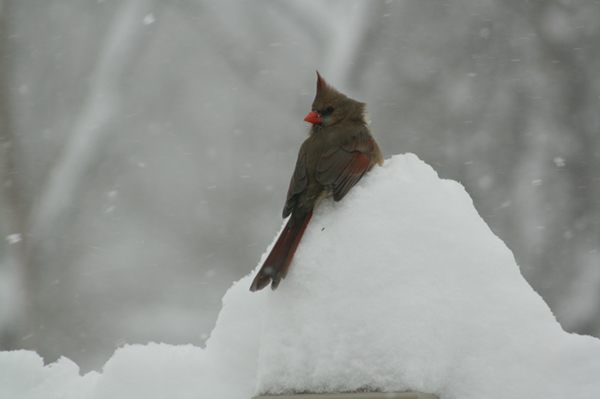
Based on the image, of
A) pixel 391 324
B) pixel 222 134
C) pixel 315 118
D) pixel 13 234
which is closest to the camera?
pixel 391 324

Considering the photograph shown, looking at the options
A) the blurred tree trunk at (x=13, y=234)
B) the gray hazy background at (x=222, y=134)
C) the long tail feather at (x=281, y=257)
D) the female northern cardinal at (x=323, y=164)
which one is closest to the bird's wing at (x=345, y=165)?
the female northern cardinal at (x=323, y=164)

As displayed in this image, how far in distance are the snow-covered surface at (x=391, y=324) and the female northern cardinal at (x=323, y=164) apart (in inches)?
1.5

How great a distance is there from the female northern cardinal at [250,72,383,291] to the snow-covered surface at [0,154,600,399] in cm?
4

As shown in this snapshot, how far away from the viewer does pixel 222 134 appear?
5.71m

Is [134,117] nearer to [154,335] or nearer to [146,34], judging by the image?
[146,34]

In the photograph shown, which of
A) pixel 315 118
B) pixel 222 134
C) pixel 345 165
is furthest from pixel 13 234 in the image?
pixel 345 165

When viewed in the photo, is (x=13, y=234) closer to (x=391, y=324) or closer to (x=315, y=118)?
(x=315, y=118)

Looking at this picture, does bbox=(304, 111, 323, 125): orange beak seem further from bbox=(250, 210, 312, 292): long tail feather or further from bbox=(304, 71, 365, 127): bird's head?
bbox=(250, 210, 312, 292): long tail feather

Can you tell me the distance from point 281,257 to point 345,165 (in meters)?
0.38

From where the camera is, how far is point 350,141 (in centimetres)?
152

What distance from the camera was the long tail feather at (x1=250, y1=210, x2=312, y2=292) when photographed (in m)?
1.11

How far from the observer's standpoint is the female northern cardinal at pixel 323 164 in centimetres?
116

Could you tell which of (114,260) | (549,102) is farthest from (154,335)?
(549,102)

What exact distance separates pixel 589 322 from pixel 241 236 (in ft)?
11.2
